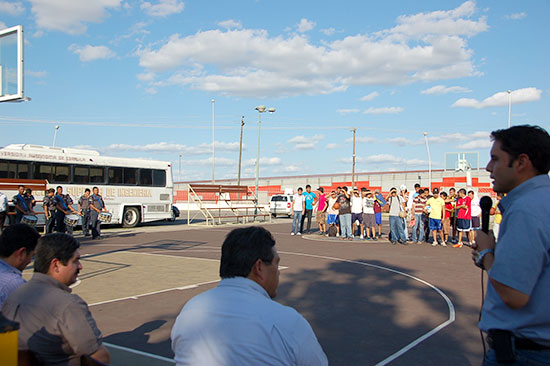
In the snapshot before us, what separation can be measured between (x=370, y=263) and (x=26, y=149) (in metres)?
16.4

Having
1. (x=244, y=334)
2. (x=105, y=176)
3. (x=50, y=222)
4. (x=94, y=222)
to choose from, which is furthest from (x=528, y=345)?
Result: (x=105, y=176)

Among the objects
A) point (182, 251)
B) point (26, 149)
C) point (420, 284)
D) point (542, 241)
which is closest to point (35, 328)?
point (542, 241)

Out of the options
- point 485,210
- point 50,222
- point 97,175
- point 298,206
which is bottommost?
point 50,222

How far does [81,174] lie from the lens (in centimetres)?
2303

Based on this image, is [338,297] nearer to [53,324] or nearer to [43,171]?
[53,324]

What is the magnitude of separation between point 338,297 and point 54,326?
571 cm

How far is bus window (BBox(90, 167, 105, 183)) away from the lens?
925 inches

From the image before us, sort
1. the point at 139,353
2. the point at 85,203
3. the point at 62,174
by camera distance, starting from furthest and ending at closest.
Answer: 1. the point at 62,174
2. the point at 85,203
3. the point at 139,353

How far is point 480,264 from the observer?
2.57 metres

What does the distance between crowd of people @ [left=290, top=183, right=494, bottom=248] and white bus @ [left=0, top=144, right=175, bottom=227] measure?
9.26m

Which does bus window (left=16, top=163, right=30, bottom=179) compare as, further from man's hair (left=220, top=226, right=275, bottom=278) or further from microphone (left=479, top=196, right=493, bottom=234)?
microphone (left=479, top=196, right=493, bottom=234)

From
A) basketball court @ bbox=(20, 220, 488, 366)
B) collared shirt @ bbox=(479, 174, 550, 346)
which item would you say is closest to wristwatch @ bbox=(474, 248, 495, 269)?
collared shirt @ bbox=(479, 174, 550, 346)

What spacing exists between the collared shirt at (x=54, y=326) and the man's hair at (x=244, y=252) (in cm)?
115

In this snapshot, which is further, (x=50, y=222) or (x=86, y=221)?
(x=86, y=221)
